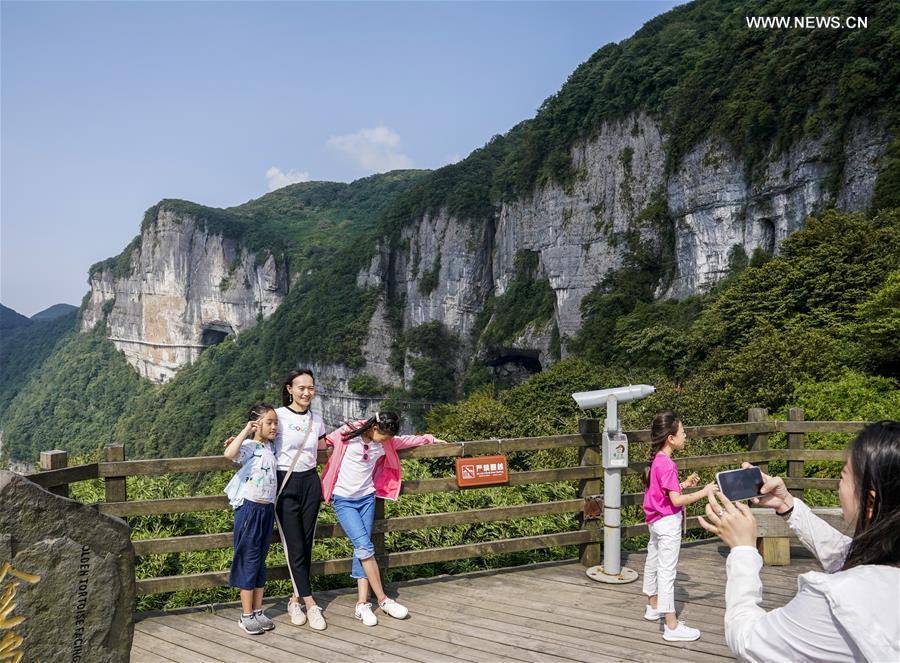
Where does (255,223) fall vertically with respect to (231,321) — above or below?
above

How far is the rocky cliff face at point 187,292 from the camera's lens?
10844cm

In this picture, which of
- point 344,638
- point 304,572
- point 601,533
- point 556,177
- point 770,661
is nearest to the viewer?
point 770,661

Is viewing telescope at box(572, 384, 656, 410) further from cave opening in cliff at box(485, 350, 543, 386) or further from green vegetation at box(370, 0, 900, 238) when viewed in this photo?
cave opening in cliff at box(485, 350, 543, 386)

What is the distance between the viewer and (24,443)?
330ft

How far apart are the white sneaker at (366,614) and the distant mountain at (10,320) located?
195 m

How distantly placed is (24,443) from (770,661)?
4708 inches

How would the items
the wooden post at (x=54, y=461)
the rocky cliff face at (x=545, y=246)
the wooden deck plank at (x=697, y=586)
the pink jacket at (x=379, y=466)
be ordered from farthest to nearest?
the rocky cliff face at (x=545, y=246), the wooden deck plank at (x=697, y=586), the pink jacket at (x=379, y=466), the wooden post at (x=54, y=461)

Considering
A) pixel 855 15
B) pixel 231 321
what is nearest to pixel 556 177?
pixel 855 15

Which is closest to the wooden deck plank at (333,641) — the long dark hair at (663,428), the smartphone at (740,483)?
the long dark hair at (663,428)

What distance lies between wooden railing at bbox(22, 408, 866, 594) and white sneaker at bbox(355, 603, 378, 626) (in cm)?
43

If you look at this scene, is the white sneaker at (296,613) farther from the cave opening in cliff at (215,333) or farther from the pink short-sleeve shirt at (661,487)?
the cave opening in cliff at (215,333)

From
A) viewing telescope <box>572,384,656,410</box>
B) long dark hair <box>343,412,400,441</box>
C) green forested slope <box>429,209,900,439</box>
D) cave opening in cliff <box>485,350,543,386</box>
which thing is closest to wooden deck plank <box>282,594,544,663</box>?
long dark hair <box>343,412,400,441</box>

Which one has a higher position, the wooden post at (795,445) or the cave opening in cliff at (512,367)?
the wooden post at (795,445)

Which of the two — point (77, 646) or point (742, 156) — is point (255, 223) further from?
point (77, 646)
